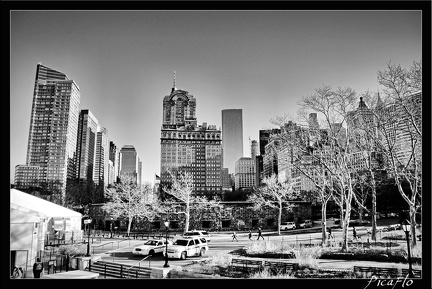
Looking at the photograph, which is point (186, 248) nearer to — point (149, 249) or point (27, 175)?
point (149, 249)

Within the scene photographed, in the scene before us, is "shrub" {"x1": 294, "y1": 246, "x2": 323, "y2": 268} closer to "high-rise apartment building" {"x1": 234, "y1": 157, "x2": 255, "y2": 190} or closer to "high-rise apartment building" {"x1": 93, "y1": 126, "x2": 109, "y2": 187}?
"high-rise apartment building" {"x1": 234, "y1": 157, "x2": 255, "y2": 190}

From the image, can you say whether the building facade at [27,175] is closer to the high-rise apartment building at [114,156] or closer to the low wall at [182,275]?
the high-rise apartment building at [114,156]

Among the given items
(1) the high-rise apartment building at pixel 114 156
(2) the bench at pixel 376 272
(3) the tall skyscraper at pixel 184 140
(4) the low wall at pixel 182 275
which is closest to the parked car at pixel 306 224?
(3) the tall skyscraper at pixel 184 140

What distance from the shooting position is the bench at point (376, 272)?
24.3ft

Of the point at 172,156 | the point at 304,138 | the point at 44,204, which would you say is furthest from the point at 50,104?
the point at 304,138

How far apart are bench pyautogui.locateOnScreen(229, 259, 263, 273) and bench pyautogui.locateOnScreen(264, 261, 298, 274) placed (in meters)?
0.26

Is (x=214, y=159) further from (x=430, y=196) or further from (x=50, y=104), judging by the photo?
(x=430, y=196)

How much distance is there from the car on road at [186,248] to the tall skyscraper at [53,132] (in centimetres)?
2215

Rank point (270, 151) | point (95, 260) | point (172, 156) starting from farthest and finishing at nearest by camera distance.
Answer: point (172, 156) → point (270, 151) → point (95, 260)

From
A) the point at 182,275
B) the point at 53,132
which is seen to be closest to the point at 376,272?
the point at 182,275

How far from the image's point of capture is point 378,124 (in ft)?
35.6

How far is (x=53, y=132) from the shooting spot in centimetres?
4578

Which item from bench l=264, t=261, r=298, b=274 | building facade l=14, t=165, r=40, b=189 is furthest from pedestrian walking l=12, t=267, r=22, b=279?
building facade l=14, t=165, r=40, b=189
